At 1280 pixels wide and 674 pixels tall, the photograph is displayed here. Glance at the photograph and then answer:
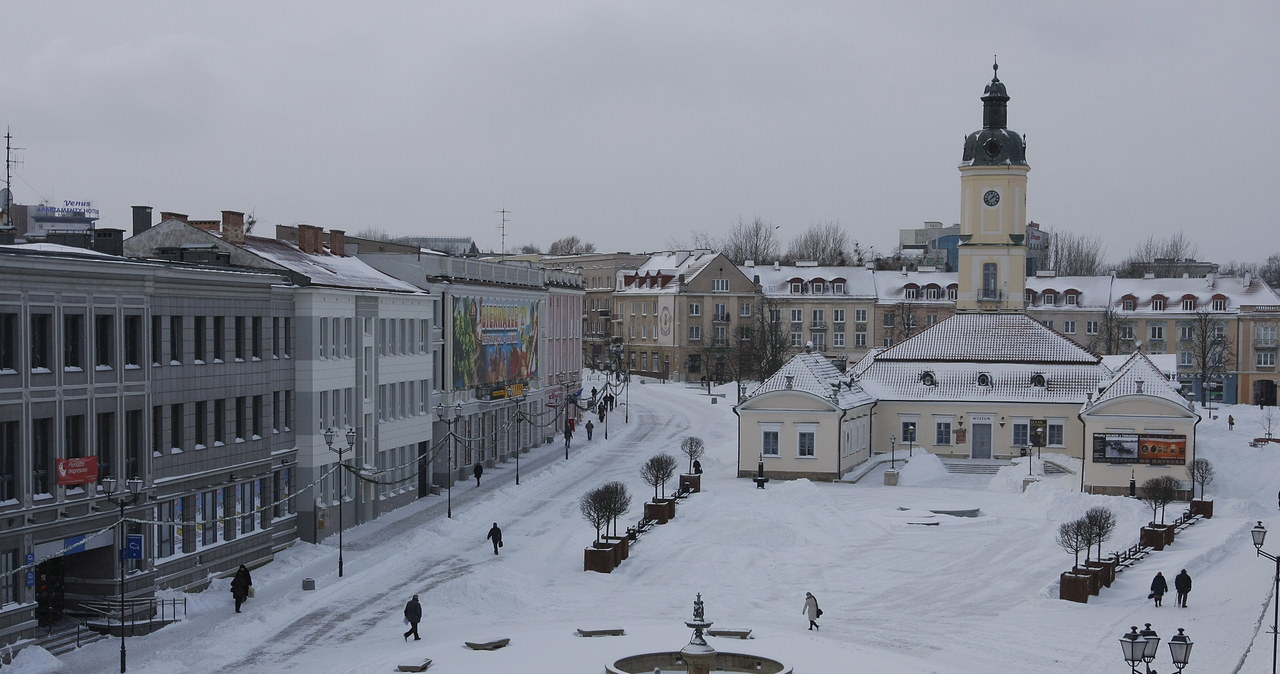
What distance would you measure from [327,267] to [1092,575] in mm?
25900

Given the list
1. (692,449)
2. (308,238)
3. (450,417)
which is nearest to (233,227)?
(308,238)

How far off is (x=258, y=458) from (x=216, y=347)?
3.72 metres

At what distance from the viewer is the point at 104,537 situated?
3300 centimetres

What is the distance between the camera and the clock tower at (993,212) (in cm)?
7662

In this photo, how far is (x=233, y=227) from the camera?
4634 cm

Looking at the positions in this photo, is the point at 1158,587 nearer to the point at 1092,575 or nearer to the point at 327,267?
the point at 1092,575

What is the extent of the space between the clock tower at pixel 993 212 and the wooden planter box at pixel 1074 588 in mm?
38863

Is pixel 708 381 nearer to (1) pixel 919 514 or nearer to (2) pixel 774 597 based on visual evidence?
(1) pixel 919 514

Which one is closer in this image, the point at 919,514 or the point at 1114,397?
the point at 919,514

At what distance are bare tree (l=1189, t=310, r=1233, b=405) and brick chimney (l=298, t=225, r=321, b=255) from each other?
6733cm

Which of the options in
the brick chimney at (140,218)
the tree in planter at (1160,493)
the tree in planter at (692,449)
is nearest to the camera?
the brick chimney at (140,218)

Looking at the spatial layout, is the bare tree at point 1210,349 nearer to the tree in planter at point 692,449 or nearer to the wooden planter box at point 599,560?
the tree in planter at point 692,449

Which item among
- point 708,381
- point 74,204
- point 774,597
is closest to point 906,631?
point 774,597

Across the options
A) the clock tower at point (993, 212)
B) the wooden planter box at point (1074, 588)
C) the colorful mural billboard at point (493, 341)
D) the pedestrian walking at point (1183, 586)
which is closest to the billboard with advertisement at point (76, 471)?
the wooden planter box at point (1074, 588)
